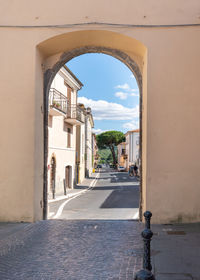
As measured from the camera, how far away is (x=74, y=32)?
830cm

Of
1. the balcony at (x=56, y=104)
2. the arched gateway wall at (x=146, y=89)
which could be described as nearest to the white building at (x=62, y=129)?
the balcony at (x=56, y=104)

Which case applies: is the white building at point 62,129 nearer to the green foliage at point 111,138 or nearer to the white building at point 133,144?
the white building at point 133,144

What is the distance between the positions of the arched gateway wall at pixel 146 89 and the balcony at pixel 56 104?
11.7 metres

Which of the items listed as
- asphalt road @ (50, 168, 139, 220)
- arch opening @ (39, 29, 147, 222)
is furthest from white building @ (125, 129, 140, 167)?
arch opening @ (39, 29, 147, 222)

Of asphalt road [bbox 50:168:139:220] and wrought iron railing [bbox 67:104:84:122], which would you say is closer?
asphalt road [bbox 50:168:139:220]

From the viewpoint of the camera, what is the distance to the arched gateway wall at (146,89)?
8.08 m

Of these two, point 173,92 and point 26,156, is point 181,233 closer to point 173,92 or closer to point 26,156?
point 173,92

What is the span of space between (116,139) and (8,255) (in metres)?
84.2

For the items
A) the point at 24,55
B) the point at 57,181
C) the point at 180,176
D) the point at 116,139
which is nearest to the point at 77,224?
the point at 180,176

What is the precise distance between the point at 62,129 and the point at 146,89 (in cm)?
1676

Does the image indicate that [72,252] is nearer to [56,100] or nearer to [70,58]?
[70,58]

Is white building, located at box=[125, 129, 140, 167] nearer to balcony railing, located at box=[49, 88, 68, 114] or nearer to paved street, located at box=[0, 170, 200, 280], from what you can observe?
balcony railing, located at box=[49, 88, 68, 114]

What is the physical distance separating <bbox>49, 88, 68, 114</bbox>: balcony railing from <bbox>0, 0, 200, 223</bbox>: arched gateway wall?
11719mm

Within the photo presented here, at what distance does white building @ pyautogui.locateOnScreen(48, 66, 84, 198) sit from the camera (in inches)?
840
